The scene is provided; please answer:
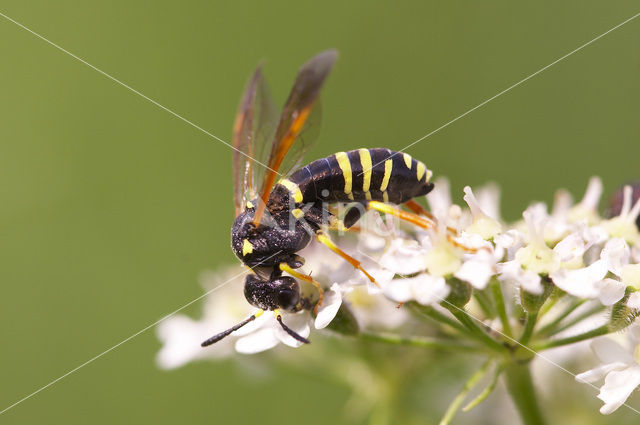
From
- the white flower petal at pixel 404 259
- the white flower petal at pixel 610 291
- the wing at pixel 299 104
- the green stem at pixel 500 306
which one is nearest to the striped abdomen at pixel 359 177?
the wing at pixel 299 104

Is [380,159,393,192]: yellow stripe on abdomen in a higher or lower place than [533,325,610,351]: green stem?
higher

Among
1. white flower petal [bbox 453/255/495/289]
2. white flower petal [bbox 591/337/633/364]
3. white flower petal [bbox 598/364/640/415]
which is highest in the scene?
white flower petal [bbox 453/255/495/289]

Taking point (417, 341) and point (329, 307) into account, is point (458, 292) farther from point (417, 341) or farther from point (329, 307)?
point (329, 307)

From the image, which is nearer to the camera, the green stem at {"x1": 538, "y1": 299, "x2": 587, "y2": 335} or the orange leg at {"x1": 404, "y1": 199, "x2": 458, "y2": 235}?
the green stem at {"x1": 538, "y1": 299, "x2": 587, "y2": 335}

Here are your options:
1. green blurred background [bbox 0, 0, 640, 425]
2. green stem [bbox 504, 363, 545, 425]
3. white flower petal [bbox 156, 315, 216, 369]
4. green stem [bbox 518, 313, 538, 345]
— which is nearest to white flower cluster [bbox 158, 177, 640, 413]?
green stem [bbox 518, 313, 538, 345]

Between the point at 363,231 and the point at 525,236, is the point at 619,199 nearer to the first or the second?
the point at 525,236

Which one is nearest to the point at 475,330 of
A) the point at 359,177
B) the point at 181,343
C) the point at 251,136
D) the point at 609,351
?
the point at 609,351

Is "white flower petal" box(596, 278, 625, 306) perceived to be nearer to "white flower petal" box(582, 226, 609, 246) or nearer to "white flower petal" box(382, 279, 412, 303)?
"white flower petal" box(582, 226, 609, 246)

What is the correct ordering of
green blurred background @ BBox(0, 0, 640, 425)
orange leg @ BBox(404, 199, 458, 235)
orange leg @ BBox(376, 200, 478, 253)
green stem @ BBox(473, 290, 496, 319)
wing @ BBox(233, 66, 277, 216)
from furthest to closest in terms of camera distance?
green blurred background @ BBox(0, 0, 640, 425)
wing @ BBox(233, 66, 277, 216)
orange leg @ BBox(404, 199, 458, 235)
green stem @ BBox(473, 290, 496, 319)
orange leg @ BBox(376, 200, 478, 253)

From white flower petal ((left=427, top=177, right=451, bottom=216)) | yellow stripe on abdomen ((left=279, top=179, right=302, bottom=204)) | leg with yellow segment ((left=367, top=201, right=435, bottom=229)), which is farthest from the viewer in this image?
white flower petal ((left=427, top=177, right=451, bottom=216))
